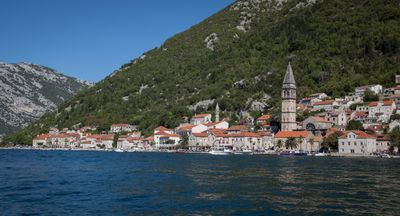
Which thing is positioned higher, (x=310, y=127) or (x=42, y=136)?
(x=310, y=127)

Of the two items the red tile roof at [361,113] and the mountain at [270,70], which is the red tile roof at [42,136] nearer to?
the mountain at [270,70]

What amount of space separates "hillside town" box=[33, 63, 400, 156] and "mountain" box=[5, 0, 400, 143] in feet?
19.8

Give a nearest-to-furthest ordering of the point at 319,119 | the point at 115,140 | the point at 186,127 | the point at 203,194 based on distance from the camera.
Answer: the point at 203,194 < the point at 319,119 < the point at 186,127 < the point at 115,140

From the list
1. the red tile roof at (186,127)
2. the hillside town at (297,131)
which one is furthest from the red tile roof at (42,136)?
the red tile roof at (186,127)

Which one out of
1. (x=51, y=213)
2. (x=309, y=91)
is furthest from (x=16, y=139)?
(x=51, y=213)

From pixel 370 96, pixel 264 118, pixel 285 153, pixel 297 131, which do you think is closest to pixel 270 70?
pixel 264 118

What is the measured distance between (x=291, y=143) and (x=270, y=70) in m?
52.1

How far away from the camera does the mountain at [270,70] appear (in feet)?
454

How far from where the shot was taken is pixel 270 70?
15275cm

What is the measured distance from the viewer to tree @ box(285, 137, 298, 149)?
341 ft

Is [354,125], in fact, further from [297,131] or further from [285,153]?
[285,153]

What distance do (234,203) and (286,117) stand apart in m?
89.3

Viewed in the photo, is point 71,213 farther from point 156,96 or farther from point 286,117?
point 156,96

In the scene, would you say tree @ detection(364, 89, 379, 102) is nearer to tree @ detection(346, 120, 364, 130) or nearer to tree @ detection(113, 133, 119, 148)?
tree @ detection(346, 120, 364, 130)
